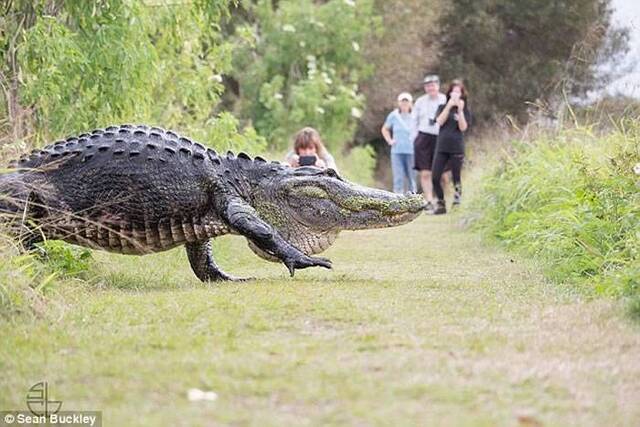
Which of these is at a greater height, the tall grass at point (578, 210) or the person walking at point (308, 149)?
the person walking at point (308, 149)

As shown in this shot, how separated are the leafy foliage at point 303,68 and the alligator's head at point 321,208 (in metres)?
18.1

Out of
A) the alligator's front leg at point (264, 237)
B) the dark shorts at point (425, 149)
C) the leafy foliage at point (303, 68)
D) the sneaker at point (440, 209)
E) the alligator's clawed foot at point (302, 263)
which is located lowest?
the alligator's clawed foot at point (302, 263)

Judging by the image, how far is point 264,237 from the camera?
25.7 feet

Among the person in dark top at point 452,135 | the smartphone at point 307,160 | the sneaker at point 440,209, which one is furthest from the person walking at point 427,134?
the smartphone at point 307,160

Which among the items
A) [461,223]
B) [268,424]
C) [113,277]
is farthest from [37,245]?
[461,223]

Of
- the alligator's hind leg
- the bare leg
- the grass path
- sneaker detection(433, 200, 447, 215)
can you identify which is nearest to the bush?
the grass path

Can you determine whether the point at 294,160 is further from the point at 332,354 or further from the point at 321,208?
the point at 332,354

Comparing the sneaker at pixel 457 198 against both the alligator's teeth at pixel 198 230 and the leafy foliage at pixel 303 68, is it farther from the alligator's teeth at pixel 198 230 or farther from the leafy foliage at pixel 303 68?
the leafy foliage at pixel 303 68

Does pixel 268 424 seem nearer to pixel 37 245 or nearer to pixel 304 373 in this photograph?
pixel 304 373

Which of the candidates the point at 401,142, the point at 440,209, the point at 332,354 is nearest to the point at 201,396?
the point at 332,354

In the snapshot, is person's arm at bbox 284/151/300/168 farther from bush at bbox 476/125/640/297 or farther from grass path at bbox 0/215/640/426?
grass path at bbox 0/215/640/426

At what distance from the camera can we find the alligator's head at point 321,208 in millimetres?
8148

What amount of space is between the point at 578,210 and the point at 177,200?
10.1ft

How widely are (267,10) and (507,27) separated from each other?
10.2m
